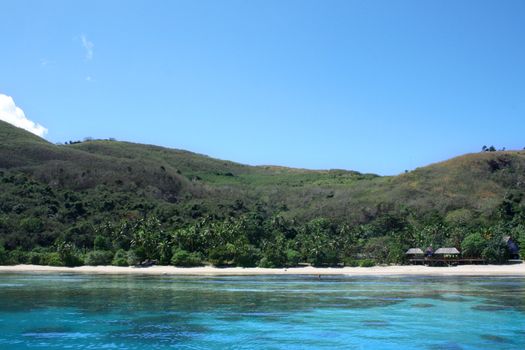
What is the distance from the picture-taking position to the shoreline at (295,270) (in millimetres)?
82312

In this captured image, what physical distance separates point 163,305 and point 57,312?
26.6 ft

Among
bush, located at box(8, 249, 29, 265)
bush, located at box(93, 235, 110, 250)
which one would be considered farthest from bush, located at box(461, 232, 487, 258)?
bush, located at box(8, 249, 29, 265)

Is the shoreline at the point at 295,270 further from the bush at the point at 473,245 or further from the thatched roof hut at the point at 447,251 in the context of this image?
the bush at the point at 473,245

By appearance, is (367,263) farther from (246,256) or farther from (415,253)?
(246,256)

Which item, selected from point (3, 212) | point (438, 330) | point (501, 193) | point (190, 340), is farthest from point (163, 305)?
point (501, 193)

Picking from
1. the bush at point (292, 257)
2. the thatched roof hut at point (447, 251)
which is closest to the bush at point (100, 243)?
the bush at point (292, 257)

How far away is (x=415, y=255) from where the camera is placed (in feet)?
310

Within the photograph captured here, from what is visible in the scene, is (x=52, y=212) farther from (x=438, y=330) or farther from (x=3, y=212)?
(x=438, y=330)

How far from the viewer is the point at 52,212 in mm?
117625

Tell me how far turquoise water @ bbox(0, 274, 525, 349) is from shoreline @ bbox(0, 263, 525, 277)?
909 inches

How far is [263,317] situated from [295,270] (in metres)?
50.4

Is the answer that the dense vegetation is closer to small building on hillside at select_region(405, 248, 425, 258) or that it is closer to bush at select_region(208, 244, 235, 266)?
bush at select_region(208, 244, 235, 266)

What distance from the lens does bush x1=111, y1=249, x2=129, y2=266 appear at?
93.0 m

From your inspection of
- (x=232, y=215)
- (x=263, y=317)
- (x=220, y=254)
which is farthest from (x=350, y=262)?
(x=263, y=317)
